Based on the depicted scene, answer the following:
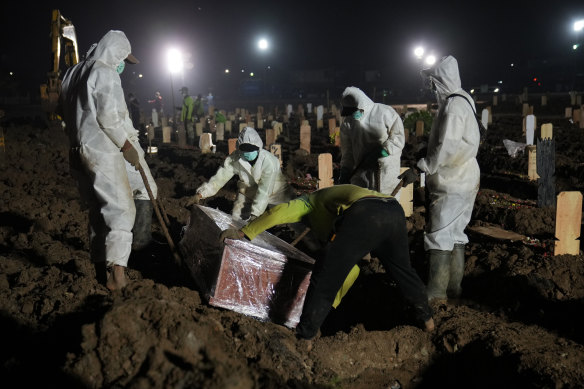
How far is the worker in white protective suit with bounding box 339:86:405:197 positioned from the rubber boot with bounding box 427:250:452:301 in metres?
1.57

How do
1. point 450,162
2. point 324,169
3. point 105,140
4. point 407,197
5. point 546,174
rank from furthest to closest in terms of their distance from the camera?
point 324,169, point 546,174, point 407,197, point 450,162, point 105,140

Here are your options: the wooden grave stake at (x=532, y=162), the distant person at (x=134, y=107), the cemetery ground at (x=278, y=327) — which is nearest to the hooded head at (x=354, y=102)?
the cemetery ground at (x=278, y=327)

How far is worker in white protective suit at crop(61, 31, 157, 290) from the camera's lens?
377 cm

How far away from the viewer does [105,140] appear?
3.88 metres

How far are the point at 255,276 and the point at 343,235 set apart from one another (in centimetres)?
81

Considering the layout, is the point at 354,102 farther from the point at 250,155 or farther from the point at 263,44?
the point at 263,44

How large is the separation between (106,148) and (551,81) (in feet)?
140

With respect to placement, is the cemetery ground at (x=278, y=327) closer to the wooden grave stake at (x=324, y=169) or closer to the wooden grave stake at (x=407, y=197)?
the wooden grave stake at (x=407, y=197)

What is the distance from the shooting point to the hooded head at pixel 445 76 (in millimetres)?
4297

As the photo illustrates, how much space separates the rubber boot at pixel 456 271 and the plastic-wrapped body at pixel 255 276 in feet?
4.87

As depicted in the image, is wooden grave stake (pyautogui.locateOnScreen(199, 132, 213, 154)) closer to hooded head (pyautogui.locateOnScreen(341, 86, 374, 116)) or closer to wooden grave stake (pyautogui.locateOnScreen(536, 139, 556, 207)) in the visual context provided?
hooded head (pyautogui.locateOnScreen(341, 86, 374, 116))

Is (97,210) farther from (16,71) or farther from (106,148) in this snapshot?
(16,71)

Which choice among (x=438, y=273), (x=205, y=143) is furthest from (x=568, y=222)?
(x=205, y=143)

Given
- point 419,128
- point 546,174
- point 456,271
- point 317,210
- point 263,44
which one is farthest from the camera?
point 263,44
